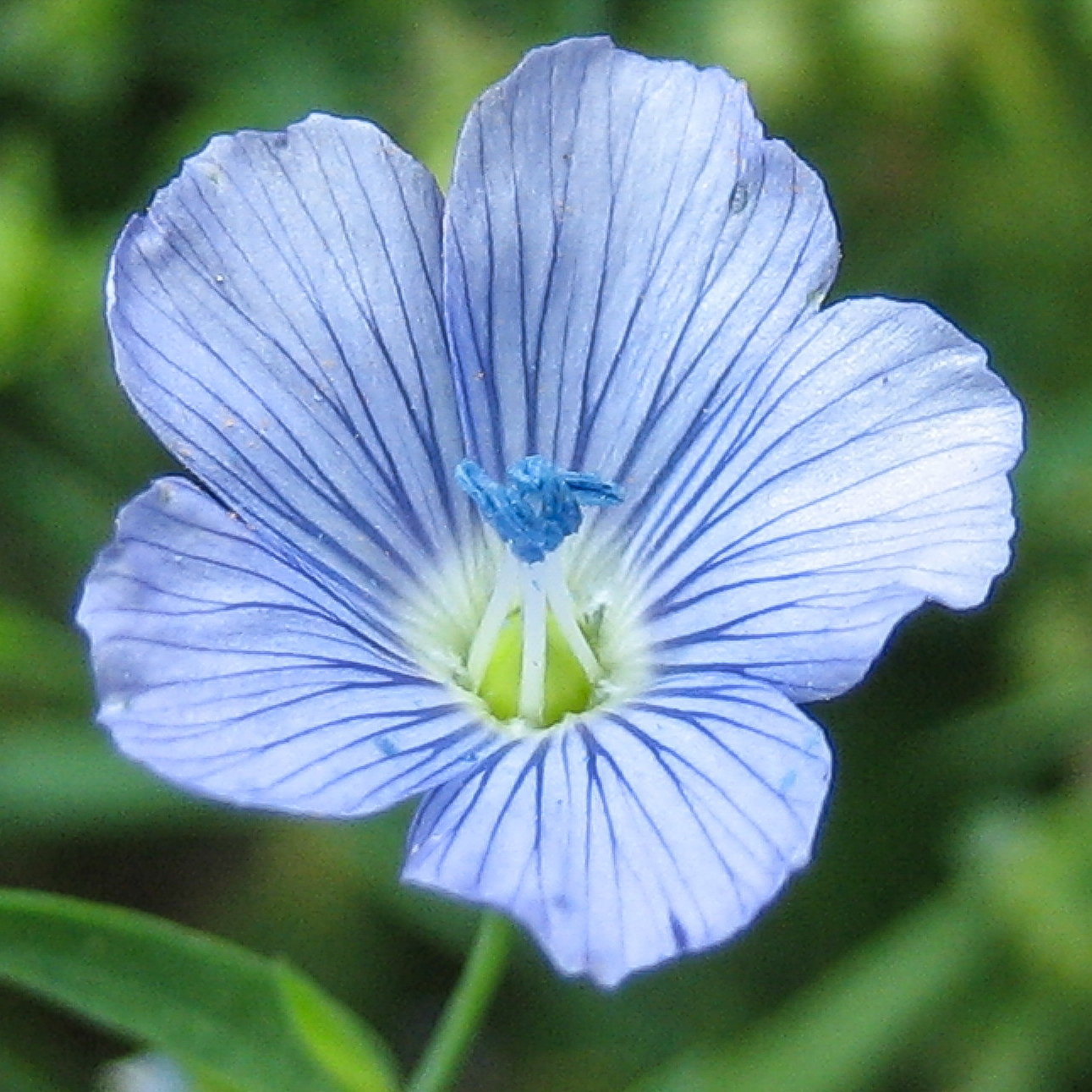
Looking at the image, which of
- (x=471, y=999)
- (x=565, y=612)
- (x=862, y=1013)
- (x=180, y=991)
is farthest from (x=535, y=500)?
(x=862, y=1013)

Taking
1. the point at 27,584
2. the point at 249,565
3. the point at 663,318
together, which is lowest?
the point at 27,584

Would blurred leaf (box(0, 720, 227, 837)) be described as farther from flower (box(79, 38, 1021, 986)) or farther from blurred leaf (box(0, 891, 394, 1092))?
flower (box(79, 38, 1021, 986))

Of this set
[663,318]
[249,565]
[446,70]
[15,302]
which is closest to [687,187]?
[663,318]

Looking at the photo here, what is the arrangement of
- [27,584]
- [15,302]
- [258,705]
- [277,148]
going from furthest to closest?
1. [27,584]
2. [15,302]
3. [277,148]
4. [258,705]

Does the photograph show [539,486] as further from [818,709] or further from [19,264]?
[19,264]

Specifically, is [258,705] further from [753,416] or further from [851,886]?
[851,886]

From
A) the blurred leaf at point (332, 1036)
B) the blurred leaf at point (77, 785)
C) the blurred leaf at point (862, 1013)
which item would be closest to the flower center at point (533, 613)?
the blurred leaf at point (332, 1036)
